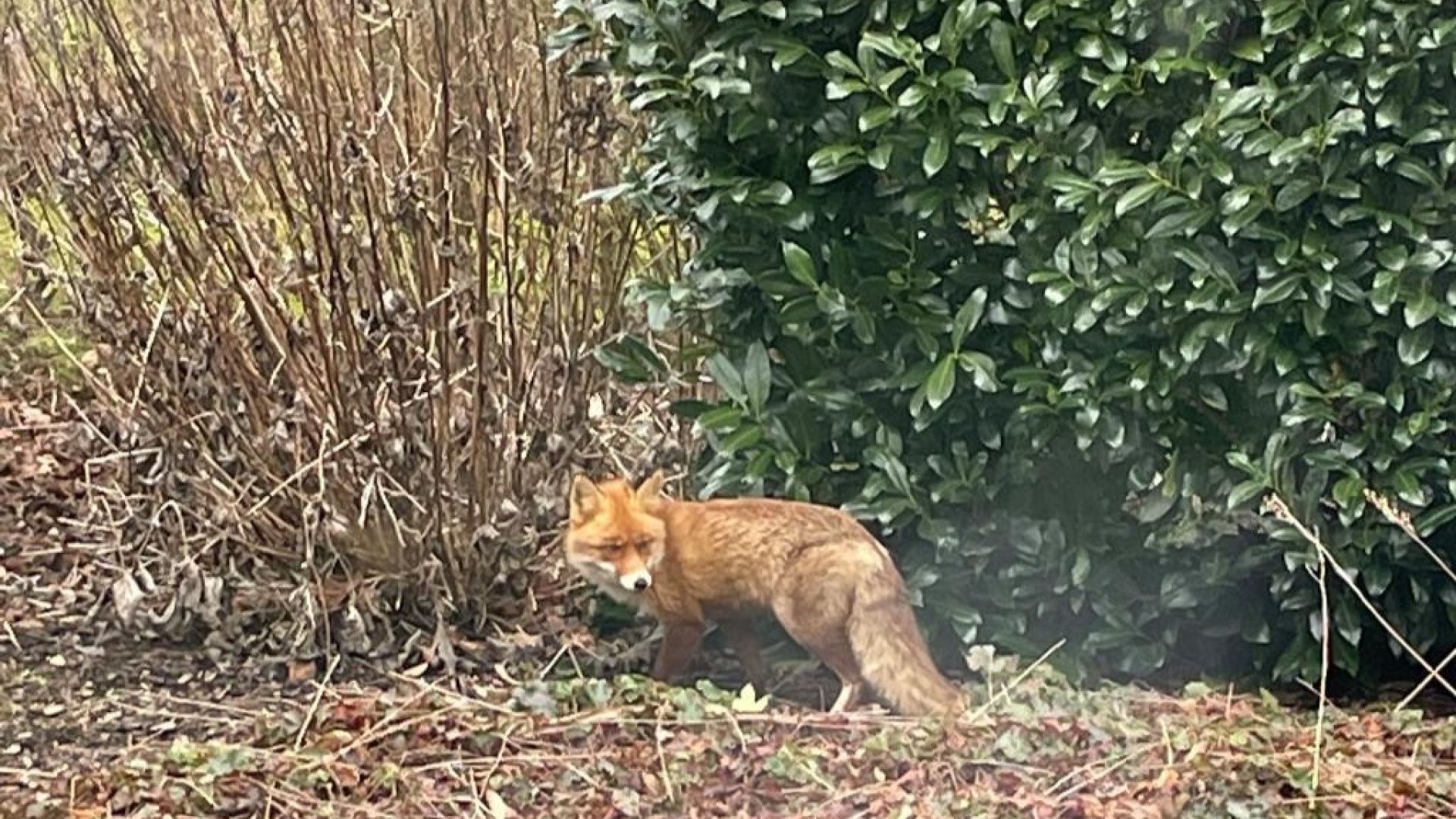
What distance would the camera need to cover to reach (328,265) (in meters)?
5.37

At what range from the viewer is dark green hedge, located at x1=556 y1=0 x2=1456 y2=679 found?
4.74 m

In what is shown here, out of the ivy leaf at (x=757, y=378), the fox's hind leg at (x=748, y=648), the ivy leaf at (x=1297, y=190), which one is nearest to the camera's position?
the ivy leaf at (x=1297, y=190)

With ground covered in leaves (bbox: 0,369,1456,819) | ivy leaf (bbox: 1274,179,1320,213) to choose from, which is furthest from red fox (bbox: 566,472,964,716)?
ivy leaf (bbox: 1274,179,1320,213)

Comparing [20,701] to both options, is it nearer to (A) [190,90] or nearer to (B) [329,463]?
(B) [329,463]

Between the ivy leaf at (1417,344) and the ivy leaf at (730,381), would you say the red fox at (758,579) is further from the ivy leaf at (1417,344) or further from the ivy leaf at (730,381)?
the ivy leaf at (1417,344)

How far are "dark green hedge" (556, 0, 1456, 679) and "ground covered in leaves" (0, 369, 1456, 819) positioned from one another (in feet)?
1.17

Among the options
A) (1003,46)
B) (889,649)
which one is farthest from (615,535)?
(1003,46)

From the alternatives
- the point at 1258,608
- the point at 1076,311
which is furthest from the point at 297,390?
the point at 1258,608

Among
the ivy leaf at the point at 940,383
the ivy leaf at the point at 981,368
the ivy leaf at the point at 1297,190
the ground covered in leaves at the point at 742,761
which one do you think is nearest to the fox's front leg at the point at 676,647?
the ground covered in leaves at the point at 742,761

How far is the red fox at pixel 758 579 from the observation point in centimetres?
511

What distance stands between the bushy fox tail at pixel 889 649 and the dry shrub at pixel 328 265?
3.63ft

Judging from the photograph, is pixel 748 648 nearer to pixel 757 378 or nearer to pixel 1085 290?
pixel 757 378

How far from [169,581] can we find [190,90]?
1.36m

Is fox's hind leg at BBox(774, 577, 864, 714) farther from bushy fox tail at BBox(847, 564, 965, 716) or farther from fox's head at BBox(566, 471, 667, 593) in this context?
fox's head at BBox(566, 471, 667, 593)
